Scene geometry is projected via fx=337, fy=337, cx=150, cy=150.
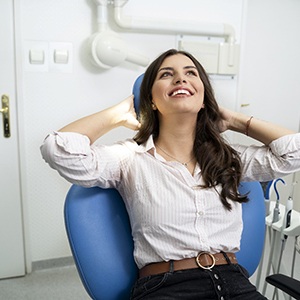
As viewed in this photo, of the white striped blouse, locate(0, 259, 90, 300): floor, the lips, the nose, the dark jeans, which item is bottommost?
locate(0, 259, 90, 300): floor

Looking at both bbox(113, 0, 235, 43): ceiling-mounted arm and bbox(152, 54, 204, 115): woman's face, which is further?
bbox(113, 0, 235, 43): ceiling-mounted arm

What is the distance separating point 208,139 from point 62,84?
3.55 feet

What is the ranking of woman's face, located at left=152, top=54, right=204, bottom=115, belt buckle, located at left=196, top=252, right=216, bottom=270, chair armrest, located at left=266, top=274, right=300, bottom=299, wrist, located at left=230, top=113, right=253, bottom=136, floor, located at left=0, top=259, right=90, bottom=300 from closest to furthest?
chair armrest, located at left=266, top=274, right=300, bottom=299, belt buckle, located at left=196, top=252, right=216, bottom=270, woman's face, located at left=152, top=54, right=204, bottom=115, wrist, located at left=230, top=113, right=253, bottom=136, floor, located at left=0, top=259, right=90, bottom=300

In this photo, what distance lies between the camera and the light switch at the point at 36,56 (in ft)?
6.38

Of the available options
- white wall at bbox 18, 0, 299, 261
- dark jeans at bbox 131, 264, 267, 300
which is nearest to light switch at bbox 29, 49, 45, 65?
white wall at bbox 18, 0, 299, 261

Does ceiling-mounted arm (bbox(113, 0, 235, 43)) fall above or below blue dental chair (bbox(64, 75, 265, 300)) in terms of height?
above

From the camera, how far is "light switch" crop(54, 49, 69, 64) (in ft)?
6.51

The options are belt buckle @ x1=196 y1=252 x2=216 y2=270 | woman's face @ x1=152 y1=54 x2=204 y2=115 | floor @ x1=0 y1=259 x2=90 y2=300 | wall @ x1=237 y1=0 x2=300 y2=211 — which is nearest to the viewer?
belt buckle @ x1=196 y1=252 x2=216 y2=270

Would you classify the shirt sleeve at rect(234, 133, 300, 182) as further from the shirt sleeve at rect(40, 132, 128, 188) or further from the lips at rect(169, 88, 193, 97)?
the shirt sleeve at rect(40, 132, 128, 188)

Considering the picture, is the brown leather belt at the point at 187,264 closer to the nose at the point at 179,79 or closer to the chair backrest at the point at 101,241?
the chair backrest at the point at 101,241

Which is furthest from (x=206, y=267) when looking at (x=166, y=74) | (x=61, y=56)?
(x=61, y=56)

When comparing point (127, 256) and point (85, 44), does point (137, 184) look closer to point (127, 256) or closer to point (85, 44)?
point (127, 256)

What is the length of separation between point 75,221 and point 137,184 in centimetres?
24

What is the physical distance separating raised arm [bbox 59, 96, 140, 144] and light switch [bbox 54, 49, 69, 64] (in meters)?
0.86
